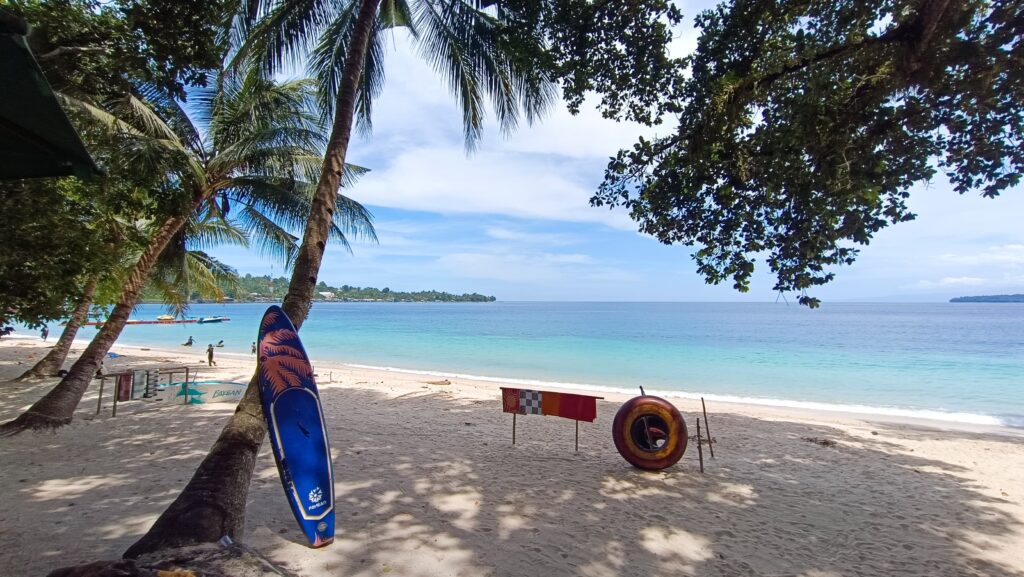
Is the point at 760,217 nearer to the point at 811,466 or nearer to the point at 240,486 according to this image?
the point at 811,466

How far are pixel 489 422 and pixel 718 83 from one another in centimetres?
651

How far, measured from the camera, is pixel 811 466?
639cm

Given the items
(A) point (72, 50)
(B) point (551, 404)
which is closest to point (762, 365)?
(B) point (551, 404)

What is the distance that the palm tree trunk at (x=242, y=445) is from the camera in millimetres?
2945

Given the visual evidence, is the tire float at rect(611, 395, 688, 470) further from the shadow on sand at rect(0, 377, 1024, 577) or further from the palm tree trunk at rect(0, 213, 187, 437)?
the palm tree trunk at rect(0, 213, 187, 437)

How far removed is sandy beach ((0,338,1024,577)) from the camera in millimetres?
3467

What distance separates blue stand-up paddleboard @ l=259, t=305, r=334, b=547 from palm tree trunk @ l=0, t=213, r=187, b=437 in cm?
486

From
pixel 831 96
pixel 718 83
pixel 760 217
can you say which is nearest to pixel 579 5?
pixel 718 83

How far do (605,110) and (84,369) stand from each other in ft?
28.7

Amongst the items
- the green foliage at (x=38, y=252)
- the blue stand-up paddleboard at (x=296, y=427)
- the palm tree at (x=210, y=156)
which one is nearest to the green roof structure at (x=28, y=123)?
the blue stand-up paddleboard at (x=296, y=427)

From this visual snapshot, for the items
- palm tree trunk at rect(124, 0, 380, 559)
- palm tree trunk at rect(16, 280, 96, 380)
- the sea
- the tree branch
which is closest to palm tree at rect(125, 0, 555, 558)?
palm tree trunk at rect(124, 0, 380, 559)

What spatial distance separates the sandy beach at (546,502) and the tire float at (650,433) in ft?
0.83

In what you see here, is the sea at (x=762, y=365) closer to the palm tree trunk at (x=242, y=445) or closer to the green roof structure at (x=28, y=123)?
the palm tree trunk at (x=242, y=445)

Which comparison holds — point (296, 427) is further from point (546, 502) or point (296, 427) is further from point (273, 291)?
point (273, 291)
